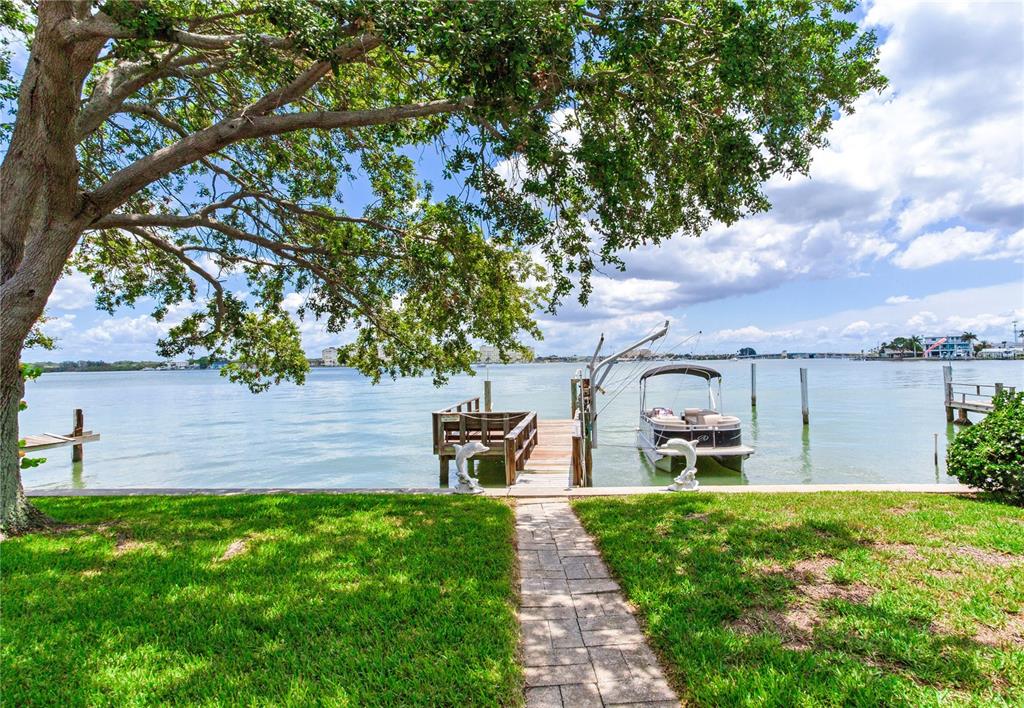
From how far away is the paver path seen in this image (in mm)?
3049

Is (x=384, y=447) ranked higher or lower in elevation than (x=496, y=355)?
lower

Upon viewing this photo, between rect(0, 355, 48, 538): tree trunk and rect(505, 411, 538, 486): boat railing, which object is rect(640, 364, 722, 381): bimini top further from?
rect(0, 355, 48, 538): tree trunk

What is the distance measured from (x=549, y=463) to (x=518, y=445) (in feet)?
3.06

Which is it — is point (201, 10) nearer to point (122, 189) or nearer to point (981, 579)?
point (122, 189)

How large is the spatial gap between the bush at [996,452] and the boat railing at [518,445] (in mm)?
7024

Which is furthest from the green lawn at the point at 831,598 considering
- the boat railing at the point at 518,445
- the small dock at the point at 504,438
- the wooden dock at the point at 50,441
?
the wooden dock at the point at 50,441

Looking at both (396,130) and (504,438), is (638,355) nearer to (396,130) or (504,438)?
(504,438)

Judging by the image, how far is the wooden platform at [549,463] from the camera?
34.7ft

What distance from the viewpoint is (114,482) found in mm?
18125


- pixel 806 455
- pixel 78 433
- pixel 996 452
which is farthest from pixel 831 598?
pixel 78 433

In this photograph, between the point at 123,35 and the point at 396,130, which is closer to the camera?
the point at 123,35

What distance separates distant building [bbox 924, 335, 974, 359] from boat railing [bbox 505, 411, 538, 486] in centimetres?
13850

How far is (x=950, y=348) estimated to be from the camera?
386 ft

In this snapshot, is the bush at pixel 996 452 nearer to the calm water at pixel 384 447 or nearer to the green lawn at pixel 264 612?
the green lawn at pixel 264 612
